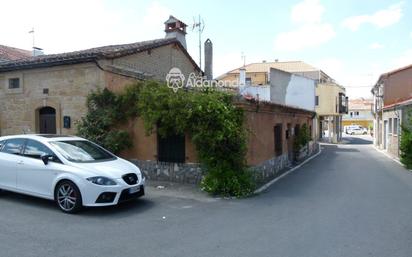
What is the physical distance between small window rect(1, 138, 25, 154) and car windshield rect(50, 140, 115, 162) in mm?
867

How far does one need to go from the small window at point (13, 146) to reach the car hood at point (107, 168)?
1.70 m

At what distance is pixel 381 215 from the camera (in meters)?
7.05

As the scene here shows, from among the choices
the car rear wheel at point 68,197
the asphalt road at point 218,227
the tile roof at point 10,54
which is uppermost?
the tile roof at point 10,54

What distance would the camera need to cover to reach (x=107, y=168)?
6.93m

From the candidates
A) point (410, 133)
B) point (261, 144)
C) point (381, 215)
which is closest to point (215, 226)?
point (381, 215)

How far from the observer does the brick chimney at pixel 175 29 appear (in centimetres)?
1872

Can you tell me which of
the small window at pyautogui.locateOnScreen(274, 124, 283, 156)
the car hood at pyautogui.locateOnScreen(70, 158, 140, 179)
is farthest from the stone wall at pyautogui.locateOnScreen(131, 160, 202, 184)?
the small window at pyautogui.locateOnScreen(274, 124, 283, 156)

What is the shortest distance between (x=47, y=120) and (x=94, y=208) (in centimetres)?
727

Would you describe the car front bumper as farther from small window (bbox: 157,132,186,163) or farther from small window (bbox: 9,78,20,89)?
small window (bbox: 9,78,20,89)

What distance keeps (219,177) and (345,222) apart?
332 centimetres

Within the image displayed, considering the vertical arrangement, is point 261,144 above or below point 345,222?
above

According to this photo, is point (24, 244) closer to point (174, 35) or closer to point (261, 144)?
point (261, 144)

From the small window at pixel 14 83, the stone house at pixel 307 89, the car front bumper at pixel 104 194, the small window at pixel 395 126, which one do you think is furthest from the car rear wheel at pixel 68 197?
the stone house at pixel 307 89

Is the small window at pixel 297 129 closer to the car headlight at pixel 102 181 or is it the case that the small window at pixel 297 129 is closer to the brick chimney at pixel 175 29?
the brick chimney at pixel 175 29
